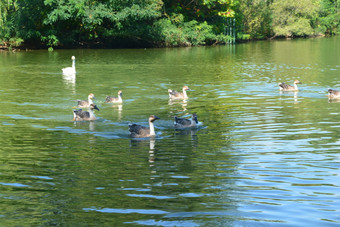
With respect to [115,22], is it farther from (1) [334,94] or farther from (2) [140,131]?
(2) [140,131]

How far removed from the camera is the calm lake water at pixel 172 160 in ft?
30.6

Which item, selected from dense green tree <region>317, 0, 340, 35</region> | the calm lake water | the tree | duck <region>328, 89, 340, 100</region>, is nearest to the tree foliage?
the tree

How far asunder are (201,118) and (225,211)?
34.3 feet

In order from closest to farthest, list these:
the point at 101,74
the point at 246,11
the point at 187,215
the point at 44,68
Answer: the point at 187,215 → the point at 101,74 → the point at 44,68 → the point at 246,11

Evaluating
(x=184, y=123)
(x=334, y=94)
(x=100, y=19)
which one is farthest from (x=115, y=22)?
(x=184, y=123)

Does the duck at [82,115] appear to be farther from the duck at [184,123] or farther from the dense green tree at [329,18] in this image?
the dense green tree at [329,18]

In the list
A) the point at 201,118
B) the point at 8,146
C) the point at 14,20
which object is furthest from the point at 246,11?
the point at 8,146

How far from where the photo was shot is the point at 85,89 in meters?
28.3

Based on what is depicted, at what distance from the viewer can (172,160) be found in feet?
42.9

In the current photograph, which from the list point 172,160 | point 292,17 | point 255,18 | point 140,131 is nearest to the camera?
point 172,160

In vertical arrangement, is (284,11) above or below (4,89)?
above

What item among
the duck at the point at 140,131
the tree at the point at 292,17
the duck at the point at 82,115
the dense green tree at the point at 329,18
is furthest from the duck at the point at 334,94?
the dense green tree at the point at 329,18

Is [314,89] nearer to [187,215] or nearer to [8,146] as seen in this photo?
[8,146]

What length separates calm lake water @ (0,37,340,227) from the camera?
9320 mm
